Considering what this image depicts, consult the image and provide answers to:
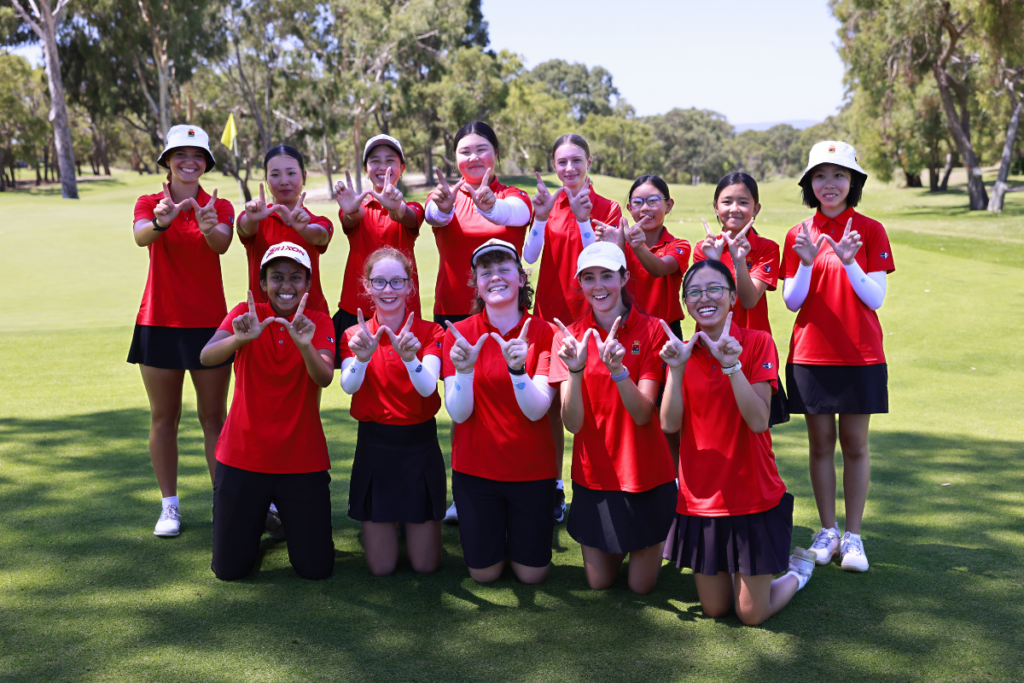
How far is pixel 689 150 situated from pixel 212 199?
94.0m

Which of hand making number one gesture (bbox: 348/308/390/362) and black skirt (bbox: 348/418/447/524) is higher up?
hand making number one gesture (bbox: 348/308/390/362)

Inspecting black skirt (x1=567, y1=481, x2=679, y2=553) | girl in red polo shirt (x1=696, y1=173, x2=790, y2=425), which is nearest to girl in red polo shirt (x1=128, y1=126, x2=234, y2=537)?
black skirt (x1=567, y1=481, x2=679, y2=553)

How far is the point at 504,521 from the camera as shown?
4.00 metres

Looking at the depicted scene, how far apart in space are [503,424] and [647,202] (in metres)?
1.46

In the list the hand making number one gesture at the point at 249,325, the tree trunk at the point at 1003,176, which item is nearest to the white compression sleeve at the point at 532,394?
the hand making number one gesture at the point at 249,325

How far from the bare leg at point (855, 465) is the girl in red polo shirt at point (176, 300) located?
341cm

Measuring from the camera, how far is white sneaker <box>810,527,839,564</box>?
406 centimetres

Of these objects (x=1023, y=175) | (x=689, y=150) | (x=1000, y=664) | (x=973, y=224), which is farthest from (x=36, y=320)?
(x=689, y=150)

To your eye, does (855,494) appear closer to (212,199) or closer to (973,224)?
(212,199)

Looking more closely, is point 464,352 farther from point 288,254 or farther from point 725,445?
point 725,445

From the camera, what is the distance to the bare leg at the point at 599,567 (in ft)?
12.4

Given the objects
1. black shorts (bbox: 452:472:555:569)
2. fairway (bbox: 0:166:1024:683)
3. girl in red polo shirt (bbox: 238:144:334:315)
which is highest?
girl in red polo shirt (bbox: 238:144:334:315)

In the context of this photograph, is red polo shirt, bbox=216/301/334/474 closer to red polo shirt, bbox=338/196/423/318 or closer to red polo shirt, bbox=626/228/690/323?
red polo shirt, bbox=338/196/423/318

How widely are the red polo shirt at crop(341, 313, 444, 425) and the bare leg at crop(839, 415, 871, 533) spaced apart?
218 cm
